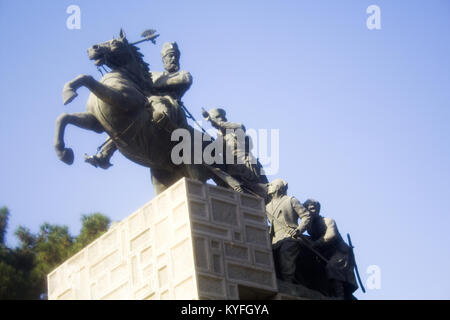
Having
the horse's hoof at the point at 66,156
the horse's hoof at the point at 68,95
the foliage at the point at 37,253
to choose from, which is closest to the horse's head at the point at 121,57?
the horse's hoof at the point at 68,95

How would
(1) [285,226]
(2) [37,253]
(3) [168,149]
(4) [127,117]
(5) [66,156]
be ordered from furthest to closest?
1. (2) [37,253]
2. (1) [285,226]
3. (3) [168,149]
4. (4) [127,117]
5. (5) [66,156]

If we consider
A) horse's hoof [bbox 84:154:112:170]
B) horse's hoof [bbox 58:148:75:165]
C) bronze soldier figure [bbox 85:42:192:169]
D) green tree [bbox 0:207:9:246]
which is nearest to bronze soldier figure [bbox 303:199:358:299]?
bronze soldier figure [bbox 85:42:192:169]

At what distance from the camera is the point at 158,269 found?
10516mm

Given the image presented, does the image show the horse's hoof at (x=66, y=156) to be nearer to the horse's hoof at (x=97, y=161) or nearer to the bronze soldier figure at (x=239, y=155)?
the horse's hoof at (x=97, y=161)

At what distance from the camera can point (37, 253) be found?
20688 mm

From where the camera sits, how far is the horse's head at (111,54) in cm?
1222

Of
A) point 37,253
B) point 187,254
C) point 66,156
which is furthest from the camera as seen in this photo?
point 37,253

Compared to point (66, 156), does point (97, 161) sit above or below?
above

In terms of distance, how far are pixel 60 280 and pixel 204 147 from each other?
98.2 inches

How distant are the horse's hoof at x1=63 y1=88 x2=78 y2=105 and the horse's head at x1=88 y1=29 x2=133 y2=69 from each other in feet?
4.01

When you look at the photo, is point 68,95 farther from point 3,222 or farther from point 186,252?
point 3,222

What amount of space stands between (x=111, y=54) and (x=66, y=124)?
4.26ft

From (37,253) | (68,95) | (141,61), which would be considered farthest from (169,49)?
(37,253)
